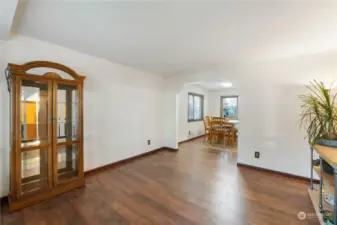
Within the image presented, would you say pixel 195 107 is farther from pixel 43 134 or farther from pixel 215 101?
pixel 43 134

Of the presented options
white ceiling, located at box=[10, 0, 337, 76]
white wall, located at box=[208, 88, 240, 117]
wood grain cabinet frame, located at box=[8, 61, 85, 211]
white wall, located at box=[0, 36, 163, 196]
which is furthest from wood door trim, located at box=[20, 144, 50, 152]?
white wall, located at box=[208, 88, 240, 117]

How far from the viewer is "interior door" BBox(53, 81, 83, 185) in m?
2.38

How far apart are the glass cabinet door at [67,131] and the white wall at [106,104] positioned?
1.18ft

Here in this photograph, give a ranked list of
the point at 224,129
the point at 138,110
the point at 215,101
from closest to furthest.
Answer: the point at 138,110, the point at 224,129, the point at 215,101

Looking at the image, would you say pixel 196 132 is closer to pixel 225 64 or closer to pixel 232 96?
pixel 232 96

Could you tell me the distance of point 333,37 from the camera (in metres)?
2.11

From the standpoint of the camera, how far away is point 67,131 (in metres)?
2.51

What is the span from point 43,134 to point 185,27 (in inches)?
92.7

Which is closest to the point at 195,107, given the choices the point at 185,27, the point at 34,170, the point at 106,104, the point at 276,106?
the point at 276,106

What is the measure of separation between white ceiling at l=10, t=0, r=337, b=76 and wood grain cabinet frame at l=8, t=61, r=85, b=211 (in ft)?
1.88

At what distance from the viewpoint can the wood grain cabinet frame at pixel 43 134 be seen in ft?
6.23

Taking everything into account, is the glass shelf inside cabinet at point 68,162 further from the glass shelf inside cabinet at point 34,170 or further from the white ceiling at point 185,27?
the white ceiling at point 185,27

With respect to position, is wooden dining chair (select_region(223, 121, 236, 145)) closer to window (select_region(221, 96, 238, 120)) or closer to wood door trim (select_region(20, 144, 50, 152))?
window (select_region(221, 96, 238, 120))

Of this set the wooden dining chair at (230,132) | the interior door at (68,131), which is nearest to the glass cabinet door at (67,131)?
the interior door at (68,131)
